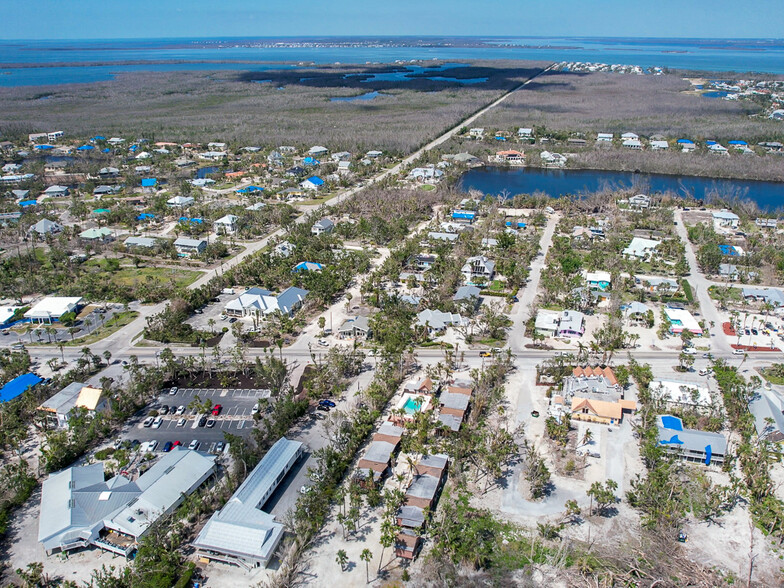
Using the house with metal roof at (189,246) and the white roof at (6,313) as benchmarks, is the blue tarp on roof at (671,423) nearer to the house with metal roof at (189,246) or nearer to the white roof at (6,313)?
the house with metal roof at (189,246)

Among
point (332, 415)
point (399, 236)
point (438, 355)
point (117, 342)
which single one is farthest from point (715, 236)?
point (117, 342)

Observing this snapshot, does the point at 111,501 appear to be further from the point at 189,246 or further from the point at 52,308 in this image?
the point at 189,246

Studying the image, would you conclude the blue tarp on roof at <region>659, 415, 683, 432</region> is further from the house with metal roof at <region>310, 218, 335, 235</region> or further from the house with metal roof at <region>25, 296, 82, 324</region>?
the house with metal roof at <region>25, 296, 82, 324</region>

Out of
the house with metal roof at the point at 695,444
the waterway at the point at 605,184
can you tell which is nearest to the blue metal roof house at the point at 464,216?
the waterway at the point at 605,184

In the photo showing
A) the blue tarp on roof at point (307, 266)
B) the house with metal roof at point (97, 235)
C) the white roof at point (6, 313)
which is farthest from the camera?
the house with metal roof at point (97, 235)

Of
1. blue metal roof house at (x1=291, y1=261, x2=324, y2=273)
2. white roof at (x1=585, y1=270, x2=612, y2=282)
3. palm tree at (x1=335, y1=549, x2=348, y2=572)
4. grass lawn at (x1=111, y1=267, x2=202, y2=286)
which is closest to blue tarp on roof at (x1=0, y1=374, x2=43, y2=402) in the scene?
grass lawn at (x1=111, y1=267, x2=202, y2=286)

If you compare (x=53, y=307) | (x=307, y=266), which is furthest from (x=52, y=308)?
(x=307, y=266)
